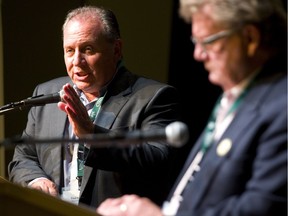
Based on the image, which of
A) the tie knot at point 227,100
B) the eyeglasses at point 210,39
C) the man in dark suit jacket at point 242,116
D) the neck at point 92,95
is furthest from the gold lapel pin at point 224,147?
the neck at point 92,95

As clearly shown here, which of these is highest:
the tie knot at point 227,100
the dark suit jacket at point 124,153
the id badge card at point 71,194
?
the tie knot at point 227,100

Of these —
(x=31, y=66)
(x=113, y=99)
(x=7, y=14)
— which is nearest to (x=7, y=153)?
(x=31, y=66)

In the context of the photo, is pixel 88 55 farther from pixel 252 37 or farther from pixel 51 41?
pixel 51 41

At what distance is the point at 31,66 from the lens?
332 centimetres

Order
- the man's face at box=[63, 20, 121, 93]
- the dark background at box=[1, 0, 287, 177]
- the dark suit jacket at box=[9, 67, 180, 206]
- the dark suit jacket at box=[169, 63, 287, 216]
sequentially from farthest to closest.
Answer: the dark background at box=[1, 0, 287, 177]
the man's face at box=[63, 20, 121, 93]
the dark suit jacket at box=[9, 67, 180, 206]
the dark suit jacket at box=[169, 63, 287, 216]

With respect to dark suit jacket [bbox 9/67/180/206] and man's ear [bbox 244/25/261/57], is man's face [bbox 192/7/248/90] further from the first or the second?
dark suit jacket [bbox 9/67/180/206]

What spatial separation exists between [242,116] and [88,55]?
109 centimetres

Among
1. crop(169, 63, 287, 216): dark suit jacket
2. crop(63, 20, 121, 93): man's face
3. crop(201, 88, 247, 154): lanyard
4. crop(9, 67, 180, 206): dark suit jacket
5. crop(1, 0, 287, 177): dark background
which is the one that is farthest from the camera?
crop(1, 0, 287, 177): dark background

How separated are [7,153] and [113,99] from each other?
1448mm

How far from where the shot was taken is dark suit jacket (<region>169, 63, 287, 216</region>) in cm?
109

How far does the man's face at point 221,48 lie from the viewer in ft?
3.87

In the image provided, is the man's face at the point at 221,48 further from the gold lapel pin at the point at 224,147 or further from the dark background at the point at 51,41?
the dark background at the point at 51,41

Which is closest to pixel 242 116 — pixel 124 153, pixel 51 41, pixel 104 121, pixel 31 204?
pixel 31 204

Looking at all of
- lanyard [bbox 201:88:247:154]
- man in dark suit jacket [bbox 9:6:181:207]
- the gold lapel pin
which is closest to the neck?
man in dark suit jacket [bbox 9:6:181:207]
